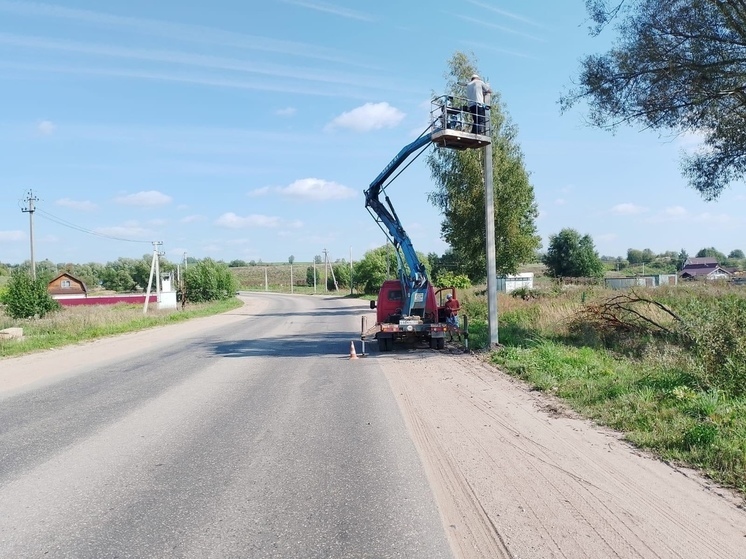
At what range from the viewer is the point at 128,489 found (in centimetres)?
536

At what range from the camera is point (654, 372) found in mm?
9734

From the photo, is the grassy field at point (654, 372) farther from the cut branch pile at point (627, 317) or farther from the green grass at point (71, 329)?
the green grass at point (71, 329)

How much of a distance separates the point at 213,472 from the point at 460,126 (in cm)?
1141

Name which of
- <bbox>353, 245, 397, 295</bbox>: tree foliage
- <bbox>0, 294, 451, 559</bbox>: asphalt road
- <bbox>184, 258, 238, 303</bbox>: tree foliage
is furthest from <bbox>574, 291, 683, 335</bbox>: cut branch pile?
<bbox>184, 258, 238, 303</bbox>: tree foliage

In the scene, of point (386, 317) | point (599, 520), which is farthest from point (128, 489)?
point (386, 317)

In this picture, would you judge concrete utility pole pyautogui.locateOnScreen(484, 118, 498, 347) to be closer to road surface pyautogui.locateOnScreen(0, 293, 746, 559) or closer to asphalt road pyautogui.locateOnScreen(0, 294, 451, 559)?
road surface pyautogui.locateOnScreen(0, 293, 746, 559)

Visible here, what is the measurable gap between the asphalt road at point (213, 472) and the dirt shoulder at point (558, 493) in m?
0.31

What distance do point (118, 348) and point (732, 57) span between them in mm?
18796

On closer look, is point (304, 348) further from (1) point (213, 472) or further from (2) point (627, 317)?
(1) point (213, 472)

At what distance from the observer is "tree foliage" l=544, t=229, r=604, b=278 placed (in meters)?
62.1

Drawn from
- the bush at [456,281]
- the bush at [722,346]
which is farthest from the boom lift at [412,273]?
the bush at [456,281]

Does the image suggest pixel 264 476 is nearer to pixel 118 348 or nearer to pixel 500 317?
pixel 118 348

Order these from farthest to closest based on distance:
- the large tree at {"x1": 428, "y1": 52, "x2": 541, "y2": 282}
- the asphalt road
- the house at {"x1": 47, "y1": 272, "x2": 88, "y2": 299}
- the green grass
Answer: the house at {"x1": 47, "y1": 272, "x2": 88, "y2": 299} < the large tree at {"x1": 428, "y1": 52, "x2": 541, "y2": 282} < the green grass < the asphalt road

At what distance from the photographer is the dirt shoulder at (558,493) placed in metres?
4.14
